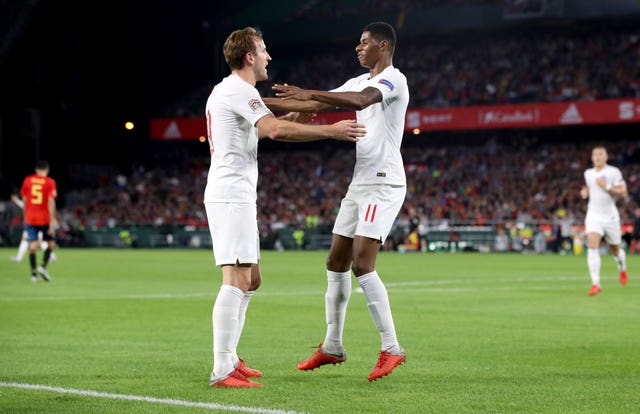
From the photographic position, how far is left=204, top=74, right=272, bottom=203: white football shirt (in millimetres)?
7504

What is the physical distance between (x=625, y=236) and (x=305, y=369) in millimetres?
33174

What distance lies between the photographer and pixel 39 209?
70.3 feet

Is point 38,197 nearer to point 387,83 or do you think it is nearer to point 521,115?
point 387,83

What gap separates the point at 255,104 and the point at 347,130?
680 millimetres

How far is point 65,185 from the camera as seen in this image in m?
53.8

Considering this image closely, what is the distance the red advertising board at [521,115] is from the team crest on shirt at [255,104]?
37611 millimetres

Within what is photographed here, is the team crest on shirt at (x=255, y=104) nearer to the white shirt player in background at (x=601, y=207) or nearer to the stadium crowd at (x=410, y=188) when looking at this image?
the white shirt player in background at (x=601, y=207)

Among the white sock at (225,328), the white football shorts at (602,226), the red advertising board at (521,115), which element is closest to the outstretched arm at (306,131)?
the white sock at (225,328)

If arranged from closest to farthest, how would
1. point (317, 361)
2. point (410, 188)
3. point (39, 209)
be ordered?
1. point (317, 361)
2. point (39, 209)
3. point (410, 188)

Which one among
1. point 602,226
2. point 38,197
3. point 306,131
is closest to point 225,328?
point 306,131

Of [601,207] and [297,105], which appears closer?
[297,105]

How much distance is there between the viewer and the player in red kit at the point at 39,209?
21062mm

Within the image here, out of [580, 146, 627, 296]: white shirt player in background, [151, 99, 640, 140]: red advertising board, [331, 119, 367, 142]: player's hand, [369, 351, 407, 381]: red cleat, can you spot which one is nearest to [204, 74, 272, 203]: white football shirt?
[331, 119, 367, 142]: player's hand

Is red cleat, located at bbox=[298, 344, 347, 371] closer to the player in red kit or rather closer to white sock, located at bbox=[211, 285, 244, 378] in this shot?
white sock, located at bbox=[211, 285, 244, 378]
